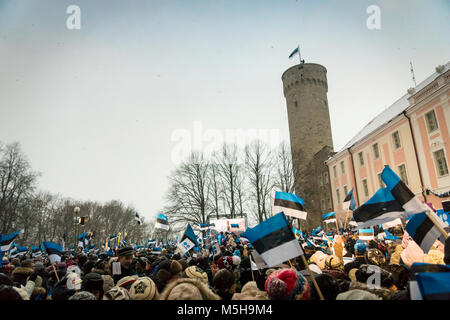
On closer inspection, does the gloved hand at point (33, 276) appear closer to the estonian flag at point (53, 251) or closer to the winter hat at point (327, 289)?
the estonian flag at point (53, 251)

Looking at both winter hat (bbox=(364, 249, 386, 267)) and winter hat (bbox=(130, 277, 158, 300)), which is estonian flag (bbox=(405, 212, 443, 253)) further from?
winter hat (bbox=(130, 277, 158, 300))

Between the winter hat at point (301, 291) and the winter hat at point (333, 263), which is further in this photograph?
the winter hat at point (333, 263)

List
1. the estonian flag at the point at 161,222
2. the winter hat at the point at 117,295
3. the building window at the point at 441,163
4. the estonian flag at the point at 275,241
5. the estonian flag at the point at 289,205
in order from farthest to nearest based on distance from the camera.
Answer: the building window at the point at 441,163
the estonian flag at the point at 161,222
the estonian flag at the point at 289,205
the estonian flag at the point at 275,241
the winter hat at the point at 117,295

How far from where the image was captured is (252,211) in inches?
1463

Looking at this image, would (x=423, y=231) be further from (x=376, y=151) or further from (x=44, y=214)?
(x=44, y=214)

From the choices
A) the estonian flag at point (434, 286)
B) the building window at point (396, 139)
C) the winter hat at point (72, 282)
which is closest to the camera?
the estonian flag at point (434, 286)

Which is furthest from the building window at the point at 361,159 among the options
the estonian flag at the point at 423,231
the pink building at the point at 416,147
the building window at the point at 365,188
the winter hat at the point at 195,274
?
the winter hat at the point at 195,274

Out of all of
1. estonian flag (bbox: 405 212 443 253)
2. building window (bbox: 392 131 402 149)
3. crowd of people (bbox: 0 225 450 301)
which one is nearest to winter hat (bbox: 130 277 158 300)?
crowd of people (bbox: 0 225 450 301)

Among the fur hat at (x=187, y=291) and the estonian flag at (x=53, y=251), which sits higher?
the estonian flag at (x=53, y=251)

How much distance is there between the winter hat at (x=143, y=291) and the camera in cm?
290

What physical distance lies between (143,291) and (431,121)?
25555mm

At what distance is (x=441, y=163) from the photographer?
21.2 metres

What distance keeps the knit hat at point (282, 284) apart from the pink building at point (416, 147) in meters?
17.4
